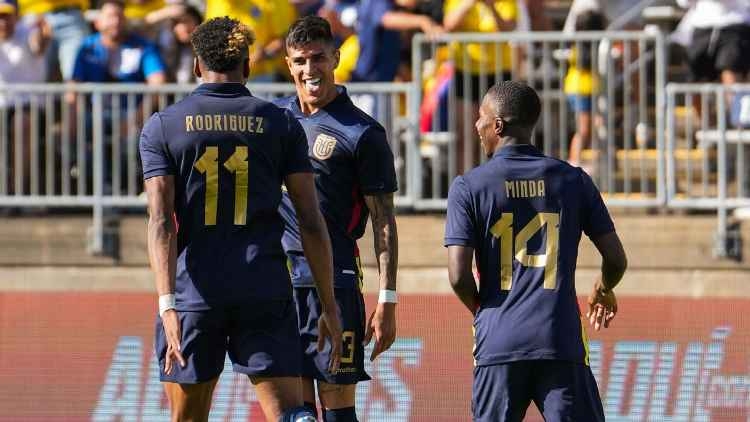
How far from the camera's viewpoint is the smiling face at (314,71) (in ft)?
23.9

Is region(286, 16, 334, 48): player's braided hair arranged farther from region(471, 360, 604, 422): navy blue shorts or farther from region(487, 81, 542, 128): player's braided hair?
region(471, 360, 604, 422): navy blue shorts

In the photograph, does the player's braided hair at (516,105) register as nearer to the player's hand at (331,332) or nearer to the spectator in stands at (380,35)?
the player's hand at (331,332)

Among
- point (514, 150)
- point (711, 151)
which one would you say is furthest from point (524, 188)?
point (711, 151)

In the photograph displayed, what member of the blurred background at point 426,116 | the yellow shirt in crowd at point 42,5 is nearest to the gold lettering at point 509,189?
the blurred background at point 426,116

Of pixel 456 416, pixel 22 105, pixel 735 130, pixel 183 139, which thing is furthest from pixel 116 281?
pixel 183 139

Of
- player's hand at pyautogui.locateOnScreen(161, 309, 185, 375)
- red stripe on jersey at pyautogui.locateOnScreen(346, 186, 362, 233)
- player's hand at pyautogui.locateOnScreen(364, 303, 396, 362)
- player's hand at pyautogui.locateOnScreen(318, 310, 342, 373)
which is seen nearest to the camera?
player's hand at pyautogui.locateOnScreen(161, 309, 185, 375)

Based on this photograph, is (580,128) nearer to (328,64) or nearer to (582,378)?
(328,64)

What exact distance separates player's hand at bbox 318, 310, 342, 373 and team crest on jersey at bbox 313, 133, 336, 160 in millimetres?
803

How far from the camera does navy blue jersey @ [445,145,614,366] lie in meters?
6.39

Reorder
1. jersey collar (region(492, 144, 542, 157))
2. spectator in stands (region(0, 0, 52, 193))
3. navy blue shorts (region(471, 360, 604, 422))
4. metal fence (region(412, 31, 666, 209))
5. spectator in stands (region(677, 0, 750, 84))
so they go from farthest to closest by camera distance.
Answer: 1. spectator in stands (region(0, 0, 52, 193))
2. spectator in stands (region(677, 0, 750, 84))
3. metal fence (region(412, 31, 666, 209))
4. jersey collar (region(492, 144, 542, 157))
5. navy blue shorts (region(471, 360, 604, 422))

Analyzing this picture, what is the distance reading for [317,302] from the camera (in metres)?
7.30


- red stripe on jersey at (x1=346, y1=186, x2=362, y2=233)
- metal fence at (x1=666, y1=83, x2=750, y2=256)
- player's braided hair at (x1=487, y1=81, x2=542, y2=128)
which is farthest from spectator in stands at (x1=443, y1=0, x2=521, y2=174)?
player's braided hair at (x1=487, y1=81, x2=542, y2=128)

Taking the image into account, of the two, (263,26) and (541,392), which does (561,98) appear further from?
(541,392)

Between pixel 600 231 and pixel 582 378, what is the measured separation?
0.60m
